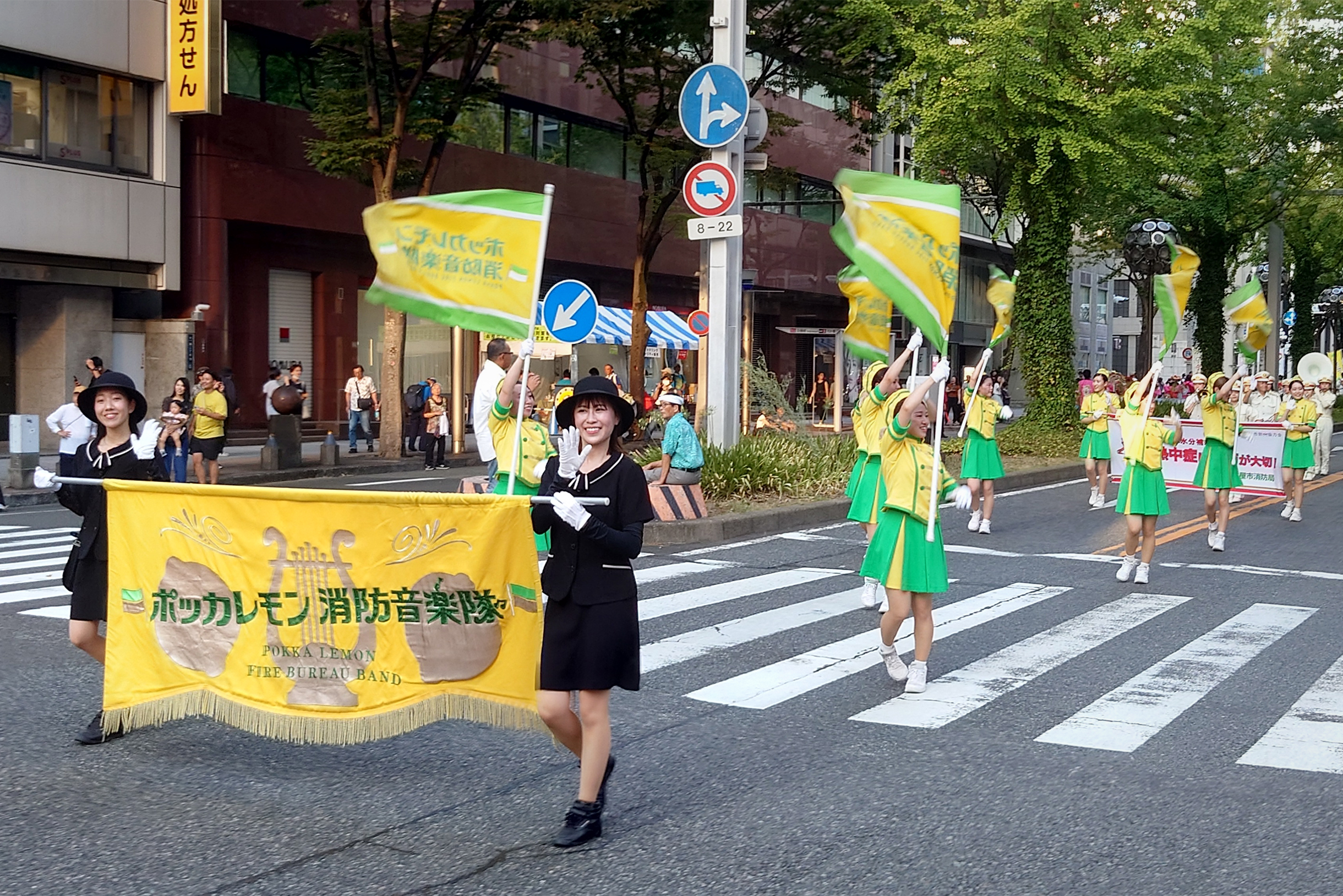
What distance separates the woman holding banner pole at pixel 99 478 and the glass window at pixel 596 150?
102 ft

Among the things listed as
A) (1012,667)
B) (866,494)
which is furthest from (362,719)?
(866,494)

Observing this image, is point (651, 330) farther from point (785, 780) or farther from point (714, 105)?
point (785, 780)

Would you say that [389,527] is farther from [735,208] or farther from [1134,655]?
[735,208]

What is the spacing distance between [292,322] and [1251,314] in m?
21.3

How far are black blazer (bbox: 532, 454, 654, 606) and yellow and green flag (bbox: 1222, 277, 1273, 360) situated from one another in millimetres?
10546

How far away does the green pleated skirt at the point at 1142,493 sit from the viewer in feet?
38.5

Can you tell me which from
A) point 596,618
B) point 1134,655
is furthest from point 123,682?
point 1134,655

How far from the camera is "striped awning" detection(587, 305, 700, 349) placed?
3616 cm

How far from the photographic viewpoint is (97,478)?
6379 millimetres

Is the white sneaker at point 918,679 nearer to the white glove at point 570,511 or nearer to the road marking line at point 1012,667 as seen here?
the road marking line at point 1012,667

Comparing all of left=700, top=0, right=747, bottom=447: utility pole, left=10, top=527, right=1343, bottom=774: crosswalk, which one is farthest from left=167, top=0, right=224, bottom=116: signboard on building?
left=10, top=527, right=1343, bottom=774: crosswalk

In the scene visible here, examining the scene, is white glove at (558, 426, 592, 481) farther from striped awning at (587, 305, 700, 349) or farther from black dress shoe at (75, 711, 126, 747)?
striped awning at (587, 305, 700, 349)

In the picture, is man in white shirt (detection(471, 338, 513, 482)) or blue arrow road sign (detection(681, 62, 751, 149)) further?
blue arrow road sign (detection(681, 62, 751, 149))

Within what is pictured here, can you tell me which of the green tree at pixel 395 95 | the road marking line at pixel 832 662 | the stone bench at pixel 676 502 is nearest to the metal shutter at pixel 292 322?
the green tree at pixel 395 95
